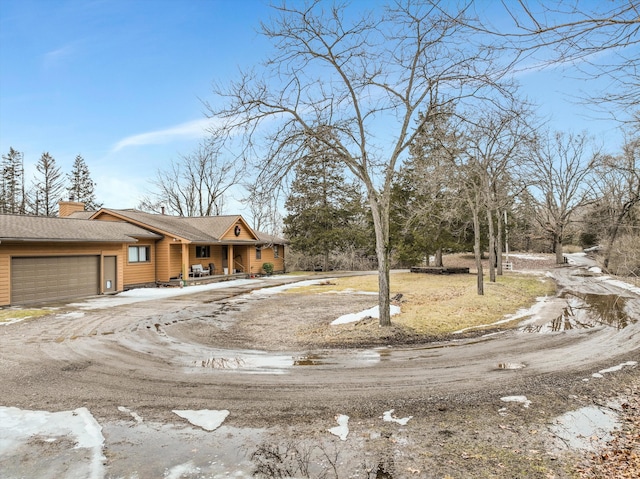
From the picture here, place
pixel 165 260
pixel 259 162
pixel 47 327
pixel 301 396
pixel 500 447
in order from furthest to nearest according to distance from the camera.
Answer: pixel 165 260
pixel 47 327
pixel 259 162
pixel 301 396
pixel 500 447

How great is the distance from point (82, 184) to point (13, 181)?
6899 mm

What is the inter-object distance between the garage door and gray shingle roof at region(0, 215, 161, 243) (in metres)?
1.08

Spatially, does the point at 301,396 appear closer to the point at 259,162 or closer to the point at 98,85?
the point at 259,162

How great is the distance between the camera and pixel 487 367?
22.6 feet

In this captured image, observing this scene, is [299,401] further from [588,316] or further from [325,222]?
[325,222]

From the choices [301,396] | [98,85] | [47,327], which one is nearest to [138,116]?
[98,85]

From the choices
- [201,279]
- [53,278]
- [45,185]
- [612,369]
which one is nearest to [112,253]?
[53,278]

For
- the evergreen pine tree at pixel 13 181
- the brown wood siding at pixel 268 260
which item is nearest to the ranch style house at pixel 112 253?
the brown wood siding at pixel 268 260

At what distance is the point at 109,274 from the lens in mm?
18984

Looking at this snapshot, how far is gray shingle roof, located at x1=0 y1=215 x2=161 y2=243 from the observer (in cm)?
1523

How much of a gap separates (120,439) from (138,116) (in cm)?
2325

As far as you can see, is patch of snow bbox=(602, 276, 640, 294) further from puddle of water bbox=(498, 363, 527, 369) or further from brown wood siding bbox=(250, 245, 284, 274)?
brown wood siding bbox=(250, 245, 284, 274)

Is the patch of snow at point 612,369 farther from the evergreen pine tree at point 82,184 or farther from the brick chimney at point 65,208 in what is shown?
the evergreen pine tree at point 82,184

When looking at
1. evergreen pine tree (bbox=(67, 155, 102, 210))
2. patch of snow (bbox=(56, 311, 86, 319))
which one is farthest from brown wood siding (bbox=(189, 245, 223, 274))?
evergreen pine tree (bbox=(67, 155, 102, 210))
